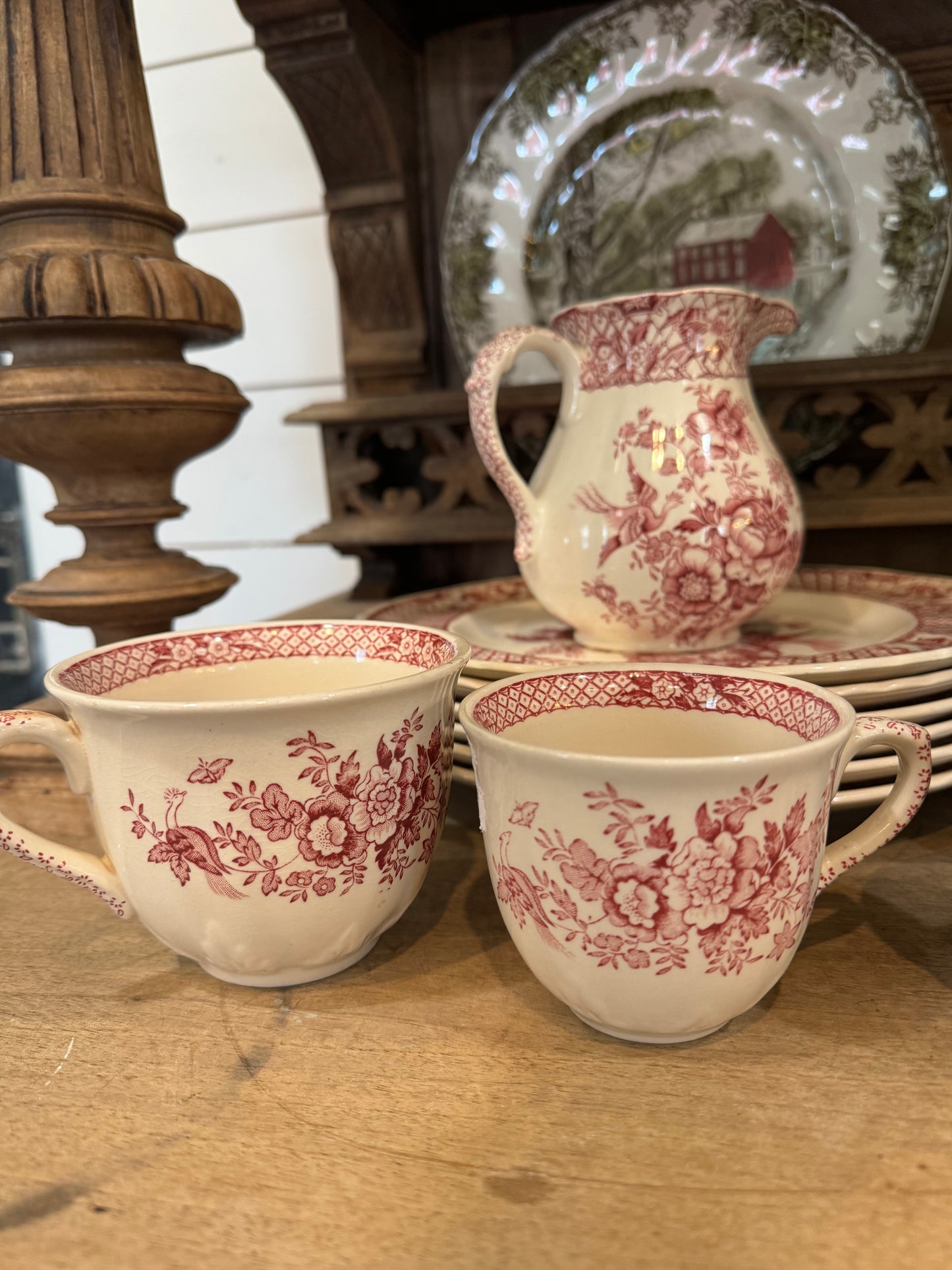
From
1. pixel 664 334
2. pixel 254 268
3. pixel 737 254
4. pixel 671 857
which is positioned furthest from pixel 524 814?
pixel 254 268

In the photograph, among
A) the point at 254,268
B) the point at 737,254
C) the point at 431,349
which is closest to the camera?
the point at 737,254

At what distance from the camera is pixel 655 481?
48 cm

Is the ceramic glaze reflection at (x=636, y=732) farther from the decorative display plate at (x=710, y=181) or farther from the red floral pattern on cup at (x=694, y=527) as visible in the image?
the decorative display plate at (x=710, y=181)

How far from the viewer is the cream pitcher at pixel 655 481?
48 cm

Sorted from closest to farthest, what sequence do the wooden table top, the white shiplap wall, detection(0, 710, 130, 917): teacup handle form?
the wooden table top, detection(0, 710, 130, 917): teacup handle, the white shiplap wall

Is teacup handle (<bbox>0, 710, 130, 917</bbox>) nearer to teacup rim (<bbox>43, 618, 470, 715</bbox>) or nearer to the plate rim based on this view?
teacup rim (<bbox>43, 618, 470, 715</bbox>)

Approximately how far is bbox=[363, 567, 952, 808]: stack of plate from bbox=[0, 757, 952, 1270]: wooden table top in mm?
78

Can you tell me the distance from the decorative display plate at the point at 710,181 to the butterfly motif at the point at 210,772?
1.79 ft

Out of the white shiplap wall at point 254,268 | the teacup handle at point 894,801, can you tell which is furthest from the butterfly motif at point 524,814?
the white shiplap wall at point 254,268

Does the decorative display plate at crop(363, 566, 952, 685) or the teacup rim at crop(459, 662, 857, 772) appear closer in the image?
the teacup rim at crop(459, 662, 857, 772)

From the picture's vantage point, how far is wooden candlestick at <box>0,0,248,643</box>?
48 centimetres

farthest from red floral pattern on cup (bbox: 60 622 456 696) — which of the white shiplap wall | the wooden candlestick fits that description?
the white shiplap wall

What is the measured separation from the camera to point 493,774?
1.01ft

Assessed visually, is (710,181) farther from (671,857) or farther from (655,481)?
(671,857)
